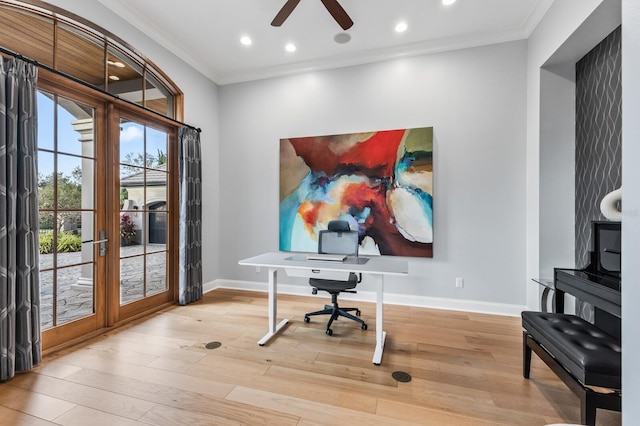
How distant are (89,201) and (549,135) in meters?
4.63

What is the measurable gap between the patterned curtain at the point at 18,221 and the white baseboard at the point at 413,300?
210 centimetres

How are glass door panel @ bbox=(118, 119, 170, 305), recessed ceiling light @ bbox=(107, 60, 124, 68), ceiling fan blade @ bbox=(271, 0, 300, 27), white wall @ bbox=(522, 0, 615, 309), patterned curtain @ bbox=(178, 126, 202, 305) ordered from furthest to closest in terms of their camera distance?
patterned curtain @ bbox=(178, 126, 202, 305) < glass door panel @ bbox=(118, 119, 170, 305) < recessed ceiling light @ bbox=(107, 60, 124, 68) < white wall @ bbox=(522, 0, 615, 309) < ceiling fan blade @ bbox=(271, 0, 300, 27)

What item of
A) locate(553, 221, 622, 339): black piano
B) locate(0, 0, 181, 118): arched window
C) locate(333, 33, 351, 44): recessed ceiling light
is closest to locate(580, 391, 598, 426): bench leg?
locate(553, 221, 622, 339): black piano

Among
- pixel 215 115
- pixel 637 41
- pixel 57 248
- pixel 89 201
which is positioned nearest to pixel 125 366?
pixel 57 248

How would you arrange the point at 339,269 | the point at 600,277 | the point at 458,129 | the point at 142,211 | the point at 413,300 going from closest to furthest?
the point at 600,277 < the point at 339,269 < the point at 142,211 < the point at 458,129 < the point at 413,300

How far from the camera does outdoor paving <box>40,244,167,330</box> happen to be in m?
2.37

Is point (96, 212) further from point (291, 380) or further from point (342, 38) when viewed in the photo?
point (342, 38)

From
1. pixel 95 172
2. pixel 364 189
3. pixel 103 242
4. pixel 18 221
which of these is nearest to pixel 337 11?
pixel 364 189

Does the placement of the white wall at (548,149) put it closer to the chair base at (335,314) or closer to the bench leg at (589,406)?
the bench leg at (589,406)

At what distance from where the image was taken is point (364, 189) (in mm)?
3584

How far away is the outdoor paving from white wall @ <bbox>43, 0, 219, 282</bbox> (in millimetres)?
819

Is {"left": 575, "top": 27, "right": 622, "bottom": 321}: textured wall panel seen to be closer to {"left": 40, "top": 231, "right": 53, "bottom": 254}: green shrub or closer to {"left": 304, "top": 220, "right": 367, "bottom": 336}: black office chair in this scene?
{"left": 304, "top": 220, "right": 367, "bottom": 336}: black office chair

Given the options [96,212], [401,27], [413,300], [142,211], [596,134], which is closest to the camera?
[596,134]

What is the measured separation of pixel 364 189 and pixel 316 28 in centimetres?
195
